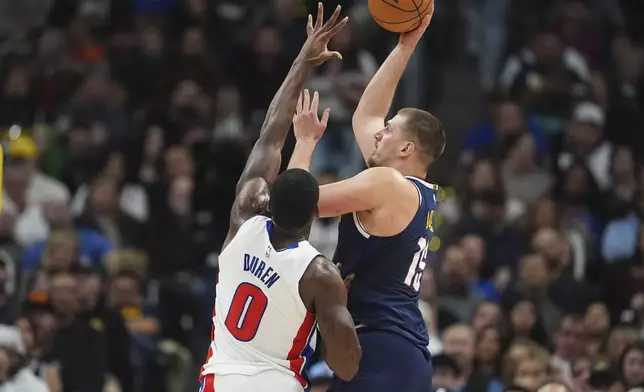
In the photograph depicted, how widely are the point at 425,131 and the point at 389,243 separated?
62 centimetres

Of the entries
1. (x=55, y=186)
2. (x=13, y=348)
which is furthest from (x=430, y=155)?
(x=55, y=186)

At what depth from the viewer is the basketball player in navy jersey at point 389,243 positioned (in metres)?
6.88

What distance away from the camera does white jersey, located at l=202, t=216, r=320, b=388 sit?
21.7 ft

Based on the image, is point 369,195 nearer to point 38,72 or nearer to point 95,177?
point 95,177

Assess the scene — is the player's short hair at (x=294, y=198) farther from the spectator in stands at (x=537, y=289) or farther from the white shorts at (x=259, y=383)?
the spectator in stands at (x=537, y=289)

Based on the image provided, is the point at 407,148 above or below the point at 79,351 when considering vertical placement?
above

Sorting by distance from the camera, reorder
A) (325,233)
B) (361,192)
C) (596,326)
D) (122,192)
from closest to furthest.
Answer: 1. (361,192)
2. (596,326)
3. (325,233)
4. (122,192)

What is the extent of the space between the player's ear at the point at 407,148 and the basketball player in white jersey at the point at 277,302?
77 centimetres

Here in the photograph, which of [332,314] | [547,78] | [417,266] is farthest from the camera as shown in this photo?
[547,78]

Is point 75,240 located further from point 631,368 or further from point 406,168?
point 406,168

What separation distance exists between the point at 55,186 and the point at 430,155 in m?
7.72

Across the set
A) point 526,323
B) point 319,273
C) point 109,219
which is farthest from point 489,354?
point 319,273

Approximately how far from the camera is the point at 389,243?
701 cm

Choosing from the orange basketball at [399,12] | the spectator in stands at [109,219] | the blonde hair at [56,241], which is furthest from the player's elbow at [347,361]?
the spectator in stands at [109,219]
